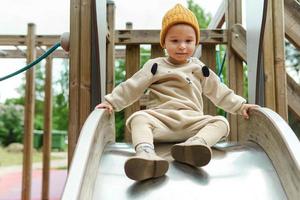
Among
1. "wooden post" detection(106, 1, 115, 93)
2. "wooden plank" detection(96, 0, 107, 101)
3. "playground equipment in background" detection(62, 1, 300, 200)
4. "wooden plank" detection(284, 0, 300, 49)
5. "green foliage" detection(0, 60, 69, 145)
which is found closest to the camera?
"playground equipment in background" detection(62, 1, 300, 200)

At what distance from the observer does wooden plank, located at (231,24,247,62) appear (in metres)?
2.00

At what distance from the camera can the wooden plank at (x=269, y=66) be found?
1.64 metres

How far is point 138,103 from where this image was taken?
2.12m

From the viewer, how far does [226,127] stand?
130 cm

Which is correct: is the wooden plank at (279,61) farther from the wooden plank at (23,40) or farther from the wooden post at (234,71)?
the wooden plank at (23,40)

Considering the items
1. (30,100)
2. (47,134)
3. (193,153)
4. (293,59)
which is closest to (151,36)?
(193,153)

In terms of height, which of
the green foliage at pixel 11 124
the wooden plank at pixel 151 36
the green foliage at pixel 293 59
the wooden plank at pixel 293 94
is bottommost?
the green foliage at pixel 11 124

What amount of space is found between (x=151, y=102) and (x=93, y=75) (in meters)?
0.26

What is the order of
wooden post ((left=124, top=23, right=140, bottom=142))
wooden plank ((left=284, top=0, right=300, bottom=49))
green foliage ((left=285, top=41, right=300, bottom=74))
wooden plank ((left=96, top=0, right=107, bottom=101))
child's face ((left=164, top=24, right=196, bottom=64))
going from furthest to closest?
green foliage ((left=285, top=41, right=300, bottom=74)) < wooden post ((left=124, top=23, right=140, bottom=142)) < wooden plank ((left=284, top=0, right=300, bottom=49)) < wooden plank ((left=96, top=0, right=107, bottom=101)) < child's face ((left=164, top=24, right=196, bottom=64))

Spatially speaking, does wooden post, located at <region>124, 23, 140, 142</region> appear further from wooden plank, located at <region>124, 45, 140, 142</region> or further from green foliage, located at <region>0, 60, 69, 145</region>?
green foliage, located at <region>0, 60, 69, 145</region>

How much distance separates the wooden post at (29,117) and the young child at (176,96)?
1758mm

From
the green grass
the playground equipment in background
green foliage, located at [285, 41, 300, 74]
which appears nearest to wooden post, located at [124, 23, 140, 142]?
the playground equipment in background

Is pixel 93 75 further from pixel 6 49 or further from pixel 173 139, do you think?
Answer: pixel 6 49

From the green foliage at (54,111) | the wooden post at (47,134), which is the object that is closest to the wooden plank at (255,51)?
the wooden post at (47,134)
